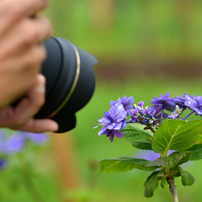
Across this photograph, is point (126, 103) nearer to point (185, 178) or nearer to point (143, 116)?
point (143, 116)

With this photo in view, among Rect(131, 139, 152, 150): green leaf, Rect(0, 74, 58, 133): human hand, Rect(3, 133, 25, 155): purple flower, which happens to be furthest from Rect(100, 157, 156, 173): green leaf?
Rect(3, 133, 25, 155): purple flower

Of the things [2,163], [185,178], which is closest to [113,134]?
[185,178]

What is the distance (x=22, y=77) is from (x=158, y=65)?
5626 millimetres

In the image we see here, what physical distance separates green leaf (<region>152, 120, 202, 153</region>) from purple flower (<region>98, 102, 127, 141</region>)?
0.06 meters

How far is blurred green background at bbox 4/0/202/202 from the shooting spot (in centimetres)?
251

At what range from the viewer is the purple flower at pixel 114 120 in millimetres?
523

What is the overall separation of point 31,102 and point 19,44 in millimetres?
90

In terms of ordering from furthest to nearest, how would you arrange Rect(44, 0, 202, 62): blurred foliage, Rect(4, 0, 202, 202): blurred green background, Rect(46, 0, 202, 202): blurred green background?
1. Rect(44, 0, 202, 62): blurred foliage
2. Rect(46, 0, 202, 202): blurred green background
3. Rect(4, 0, 202, 202): blurred green background

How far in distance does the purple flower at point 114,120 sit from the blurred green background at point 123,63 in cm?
127

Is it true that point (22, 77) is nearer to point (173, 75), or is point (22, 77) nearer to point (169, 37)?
point (173, 75)

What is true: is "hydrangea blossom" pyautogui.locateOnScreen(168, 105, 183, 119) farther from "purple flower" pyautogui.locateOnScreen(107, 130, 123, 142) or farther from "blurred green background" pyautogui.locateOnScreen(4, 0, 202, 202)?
"blurred green background" pyautogui.locateOnScreen(4, 0, 202, 202)

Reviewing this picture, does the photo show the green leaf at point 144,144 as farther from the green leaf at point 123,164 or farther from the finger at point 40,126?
the finger at point 40,126

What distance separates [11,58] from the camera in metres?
0.39

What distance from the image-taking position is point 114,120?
536 millimetres
